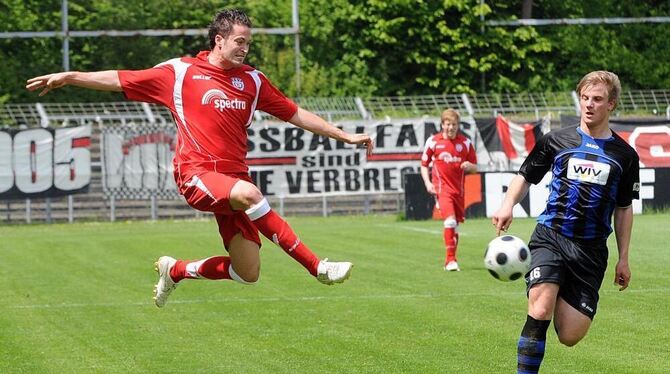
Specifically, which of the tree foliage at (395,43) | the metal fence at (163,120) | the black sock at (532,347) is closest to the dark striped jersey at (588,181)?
the black sock at (532,347)

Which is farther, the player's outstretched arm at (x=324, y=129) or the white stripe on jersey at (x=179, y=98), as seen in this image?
the white stripe on jersey at (x=179, y=98)

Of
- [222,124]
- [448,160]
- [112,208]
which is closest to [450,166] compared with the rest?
[448,160]

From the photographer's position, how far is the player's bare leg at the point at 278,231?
875 cm

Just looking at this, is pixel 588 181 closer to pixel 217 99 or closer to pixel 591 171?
pixel 591 171

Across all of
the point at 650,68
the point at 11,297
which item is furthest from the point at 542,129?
the point at 11,297

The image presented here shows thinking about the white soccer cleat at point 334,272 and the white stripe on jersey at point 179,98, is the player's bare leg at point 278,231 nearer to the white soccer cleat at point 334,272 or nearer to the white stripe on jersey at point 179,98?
the white soccer cleat at point 334,272

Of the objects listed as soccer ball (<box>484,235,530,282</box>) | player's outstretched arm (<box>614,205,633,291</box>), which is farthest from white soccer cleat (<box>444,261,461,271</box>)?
soccer ball (<box>484,235,530,282</box>)

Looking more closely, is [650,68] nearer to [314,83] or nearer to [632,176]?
[314,83]

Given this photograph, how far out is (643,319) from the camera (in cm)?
1173

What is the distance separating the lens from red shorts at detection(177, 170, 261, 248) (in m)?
8.85

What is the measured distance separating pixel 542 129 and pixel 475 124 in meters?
1.59

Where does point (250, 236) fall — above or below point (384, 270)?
above

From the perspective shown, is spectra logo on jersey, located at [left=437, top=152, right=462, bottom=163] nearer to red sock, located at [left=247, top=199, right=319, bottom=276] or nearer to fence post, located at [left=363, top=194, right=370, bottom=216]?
red sock, located at [left=247, top=199, right=319, bottom=276]

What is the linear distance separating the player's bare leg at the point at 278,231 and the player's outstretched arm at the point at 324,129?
725mm
